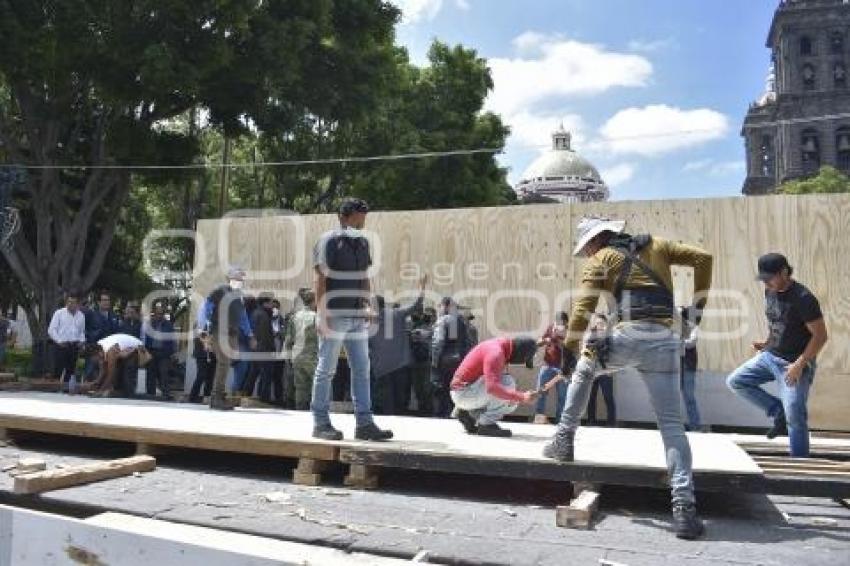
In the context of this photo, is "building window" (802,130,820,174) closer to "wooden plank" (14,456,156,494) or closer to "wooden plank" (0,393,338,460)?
"wooden plank" (0,393,338,460)

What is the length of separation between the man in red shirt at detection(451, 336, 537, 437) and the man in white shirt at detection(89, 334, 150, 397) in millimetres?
6106

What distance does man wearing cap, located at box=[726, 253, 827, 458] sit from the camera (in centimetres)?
577

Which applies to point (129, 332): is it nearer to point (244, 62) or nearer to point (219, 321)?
point (219, 321)

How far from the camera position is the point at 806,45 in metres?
93.3

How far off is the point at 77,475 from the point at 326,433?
190cm

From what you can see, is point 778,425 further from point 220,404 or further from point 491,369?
point 220,404

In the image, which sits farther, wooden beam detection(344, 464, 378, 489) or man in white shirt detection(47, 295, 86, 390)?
man in white shirt detection(47, 295, 86, 390)

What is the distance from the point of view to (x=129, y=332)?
13445 millimetres

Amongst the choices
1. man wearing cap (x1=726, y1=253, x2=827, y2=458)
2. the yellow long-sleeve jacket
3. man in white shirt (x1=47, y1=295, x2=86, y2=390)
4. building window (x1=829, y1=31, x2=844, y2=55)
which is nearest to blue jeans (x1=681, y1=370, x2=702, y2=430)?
man wearing cap (x1=726, y1=253, x2=827, y2=458)

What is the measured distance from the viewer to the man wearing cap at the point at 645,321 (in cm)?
448

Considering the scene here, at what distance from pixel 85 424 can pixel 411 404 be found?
18.5 ft

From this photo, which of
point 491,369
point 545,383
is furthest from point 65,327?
point 491,369

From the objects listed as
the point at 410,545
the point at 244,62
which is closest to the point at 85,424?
the point at 410,545

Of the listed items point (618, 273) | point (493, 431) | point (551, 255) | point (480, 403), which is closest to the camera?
point (618, 273)
